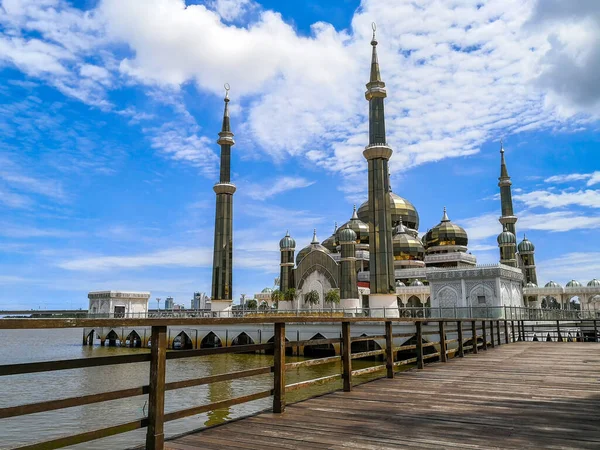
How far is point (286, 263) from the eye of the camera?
164 feet

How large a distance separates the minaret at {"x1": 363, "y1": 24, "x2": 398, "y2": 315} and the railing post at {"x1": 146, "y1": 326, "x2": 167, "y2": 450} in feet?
91.2

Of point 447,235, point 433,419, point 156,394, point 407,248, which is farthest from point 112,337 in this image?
point 156,394

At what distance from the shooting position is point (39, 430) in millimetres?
10734

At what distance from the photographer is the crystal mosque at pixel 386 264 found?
3192cm

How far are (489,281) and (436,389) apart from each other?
25197mm

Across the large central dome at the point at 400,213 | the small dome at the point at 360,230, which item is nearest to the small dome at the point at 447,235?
the large central dome at the point at 400,213

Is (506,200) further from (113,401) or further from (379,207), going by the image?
(113,401)

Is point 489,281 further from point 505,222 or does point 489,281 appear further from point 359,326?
point 505,222

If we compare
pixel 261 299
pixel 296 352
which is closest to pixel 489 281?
pixel 296 352

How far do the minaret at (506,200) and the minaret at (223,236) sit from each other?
97.0 feet

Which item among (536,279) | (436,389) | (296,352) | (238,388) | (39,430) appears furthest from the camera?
(536,279)

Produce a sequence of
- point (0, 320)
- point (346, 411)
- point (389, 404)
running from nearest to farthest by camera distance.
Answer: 1. point (0, 320)
2. point (346, 411)
3. point (389, 404)

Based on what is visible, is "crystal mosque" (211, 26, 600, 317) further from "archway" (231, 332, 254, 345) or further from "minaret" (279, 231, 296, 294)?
"archway" (231, 332, 254, 345)

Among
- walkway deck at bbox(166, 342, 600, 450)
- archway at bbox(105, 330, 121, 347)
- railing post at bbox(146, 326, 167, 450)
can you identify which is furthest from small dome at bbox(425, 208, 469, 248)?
railing post at bbox(146, 326, 167, 450)
